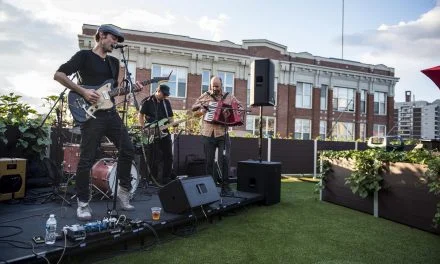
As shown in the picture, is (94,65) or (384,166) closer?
(94,65)

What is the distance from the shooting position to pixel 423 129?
233 feet

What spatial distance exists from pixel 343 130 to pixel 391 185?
22.3 m

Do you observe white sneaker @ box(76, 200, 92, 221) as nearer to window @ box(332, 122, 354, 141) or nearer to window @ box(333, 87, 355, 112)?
Result: window @ box(332, 122, 354, 141)

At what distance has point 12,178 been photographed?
5.33 m

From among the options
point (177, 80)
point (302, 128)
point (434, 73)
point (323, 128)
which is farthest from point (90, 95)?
point (323, 128)

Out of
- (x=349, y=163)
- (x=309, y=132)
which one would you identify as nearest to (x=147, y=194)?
(x=349, y=163)

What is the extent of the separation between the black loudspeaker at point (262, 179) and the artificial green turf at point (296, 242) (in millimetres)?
598

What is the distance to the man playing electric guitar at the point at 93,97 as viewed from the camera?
3.84m

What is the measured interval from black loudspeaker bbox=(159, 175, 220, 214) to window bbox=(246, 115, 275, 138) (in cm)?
1836

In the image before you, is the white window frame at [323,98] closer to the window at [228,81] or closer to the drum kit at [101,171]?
the window at [228,81]

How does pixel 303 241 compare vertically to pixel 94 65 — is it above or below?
below

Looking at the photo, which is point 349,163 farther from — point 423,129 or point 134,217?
point 423,129

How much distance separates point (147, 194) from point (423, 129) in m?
78.7

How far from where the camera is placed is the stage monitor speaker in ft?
17.0
